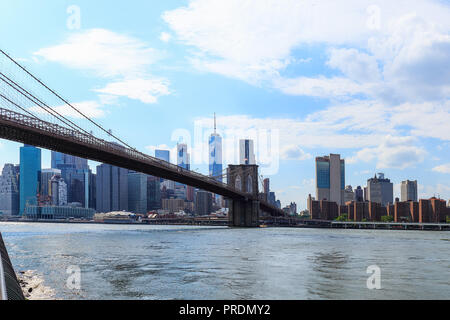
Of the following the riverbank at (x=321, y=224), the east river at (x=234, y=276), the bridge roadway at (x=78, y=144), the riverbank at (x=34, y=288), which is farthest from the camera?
the riverbank at (x=321, y=224)

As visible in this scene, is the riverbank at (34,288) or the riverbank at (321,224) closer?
the riverbank at (34,288)

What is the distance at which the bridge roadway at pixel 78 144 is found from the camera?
49406 mm

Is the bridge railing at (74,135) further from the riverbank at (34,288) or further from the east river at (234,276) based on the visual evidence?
the riverbank at (34,288)

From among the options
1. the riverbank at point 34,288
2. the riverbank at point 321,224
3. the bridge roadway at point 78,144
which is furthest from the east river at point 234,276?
the riverbank at point 321,224

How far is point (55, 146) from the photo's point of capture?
186 ft

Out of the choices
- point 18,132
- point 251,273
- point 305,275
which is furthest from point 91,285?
point 18,132

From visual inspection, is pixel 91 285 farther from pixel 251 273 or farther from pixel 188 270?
pixel 251 273

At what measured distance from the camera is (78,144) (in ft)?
189

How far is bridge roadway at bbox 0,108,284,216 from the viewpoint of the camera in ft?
162

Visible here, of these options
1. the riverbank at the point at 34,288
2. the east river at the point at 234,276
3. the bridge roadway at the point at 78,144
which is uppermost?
the bridge roadway at the point at 78,144

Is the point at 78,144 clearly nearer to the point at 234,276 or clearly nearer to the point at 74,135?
the point at 74,135

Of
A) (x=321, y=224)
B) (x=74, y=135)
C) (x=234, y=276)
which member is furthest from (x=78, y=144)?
(x=321, y=224)

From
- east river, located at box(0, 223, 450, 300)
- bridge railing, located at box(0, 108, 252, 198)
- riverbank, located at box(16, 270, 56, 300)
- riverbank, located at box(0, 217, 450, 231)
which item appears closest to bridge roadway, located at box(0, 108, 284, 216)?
bridge railing, located at box(0, 108, 252, 198)
